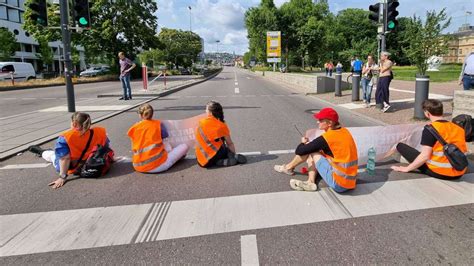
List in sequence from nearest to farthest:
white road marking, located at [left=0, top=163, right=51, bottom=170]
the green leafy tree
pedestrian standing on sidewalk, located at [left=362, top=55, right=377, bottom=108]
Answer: white road marking, located at [left=0, top=163, right=51, bottom=170] < pedestrian standing on sidewalk, located at [left=362, top=55, right=377, bottom=108] < the green leafy tree

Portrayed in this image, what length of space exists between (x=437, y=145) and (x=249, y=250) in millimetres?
2952

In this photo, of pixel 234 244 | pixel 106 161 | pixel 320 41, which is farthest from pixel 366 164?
pixel 320 41

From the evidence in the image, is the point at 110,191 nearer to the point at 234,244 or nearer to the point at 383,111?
the point at 234,244

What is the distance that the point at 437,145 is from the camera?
438 cm

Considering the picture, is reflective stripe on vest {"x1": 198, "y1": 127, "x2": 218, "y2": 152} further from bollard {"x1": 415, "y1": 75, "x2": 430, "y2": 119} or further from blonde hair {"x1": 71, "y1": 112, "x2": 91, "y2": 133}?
bollard {"x1": 415, "y1": 75, "x2": 430, "y2": 119}

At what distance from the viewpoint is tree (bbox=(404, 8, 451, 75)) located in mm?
13906

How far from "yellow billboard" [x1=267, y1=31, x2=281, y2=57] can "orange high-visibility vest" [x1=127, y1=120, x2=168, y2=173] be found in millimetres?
43541

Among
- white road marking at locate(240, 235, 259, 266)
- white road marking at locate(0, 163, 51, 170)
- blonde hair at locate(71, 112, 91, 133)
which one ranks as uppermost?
blonde hair at locate(71, 112, 91, 133)

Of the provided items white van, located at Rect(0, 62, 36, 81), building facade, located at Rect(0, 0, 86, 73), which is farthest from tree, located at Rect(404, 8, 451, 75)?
building facade, located at Rect(0, 0, 86, 73)

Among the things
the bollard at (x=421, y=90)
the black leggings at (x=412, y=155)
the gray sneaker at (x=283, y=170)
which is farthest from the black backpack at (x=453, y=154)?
the bollard at (x=421, y=90)

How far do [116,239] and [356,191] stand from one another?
9.24 feet

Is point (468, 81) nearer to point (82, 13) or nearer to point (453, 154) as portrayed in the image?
point (453, 154)

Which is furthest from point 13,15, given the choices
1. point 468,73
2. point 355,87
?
point 468,73

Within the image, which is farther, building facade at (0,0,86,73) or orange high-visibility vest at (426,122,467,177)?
building facade at (0,0,86,73)
